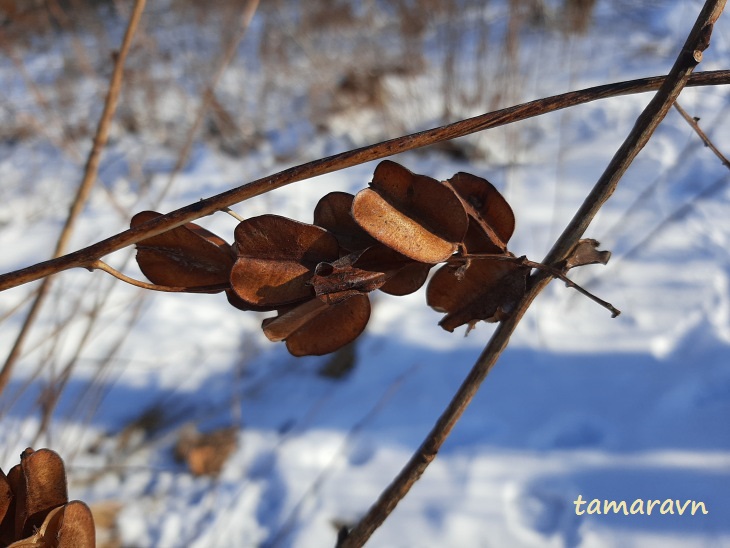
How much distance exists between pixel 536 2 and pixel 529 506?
2.87 meters

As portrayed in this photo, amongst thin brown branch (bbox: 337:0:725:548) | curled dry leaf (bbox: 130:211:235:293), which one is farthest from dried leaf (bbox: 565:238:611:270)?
curled dry leaf (bbox: 130:211:235:293)

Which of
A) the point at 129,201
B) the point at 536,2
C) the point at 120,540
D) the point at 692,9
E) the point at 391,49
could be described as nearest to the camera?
the point at 120,540

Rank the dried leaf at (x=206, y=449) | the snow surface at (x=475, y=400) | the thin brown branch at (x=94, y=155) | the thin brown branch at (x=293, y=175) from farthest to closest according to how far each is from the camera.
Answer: the dried leaf at (x=206, y=449) < the snow surface at (x=475, y=400) < the thin brown branch at (x=94, y=155) < the thin brown branch at (x=293, y=175)

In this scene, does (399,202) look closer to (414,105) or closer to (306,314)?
(306,314)

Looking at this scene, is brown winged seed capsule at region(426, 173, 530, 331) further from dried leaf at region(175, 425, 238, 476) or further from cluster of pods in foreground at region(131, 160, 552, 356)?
dried leaf at region(175, 425, 238, 476)

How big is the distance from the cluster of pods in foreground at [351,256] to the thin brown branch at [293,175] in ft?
0.11

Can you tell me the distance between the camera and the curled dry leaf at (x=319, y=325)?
0.26m

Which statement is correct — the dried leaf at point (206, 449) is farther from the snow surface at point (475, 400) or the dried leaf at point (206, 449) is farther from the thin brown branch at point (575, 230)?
the thin brown branch at point (575, 230)

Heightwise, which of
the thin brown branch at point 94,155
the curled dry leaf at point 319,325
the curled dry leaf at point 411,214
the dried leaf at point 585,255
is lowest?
the dried leaf at point 585,255

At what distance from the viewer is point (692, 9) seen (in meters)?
2.89

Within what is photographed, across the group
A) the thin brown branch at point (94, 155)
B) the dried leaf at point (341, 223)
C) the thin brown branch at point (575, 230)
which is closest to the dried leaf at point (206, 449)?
the thin brown branch at point (94, 155)

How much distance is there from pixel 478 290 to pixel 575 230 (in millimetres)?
49

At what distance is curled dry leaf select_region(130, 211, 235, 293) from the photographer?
26 centimetres

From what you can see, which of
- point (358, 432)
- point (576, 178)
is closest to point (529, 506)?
point (358, 432)
